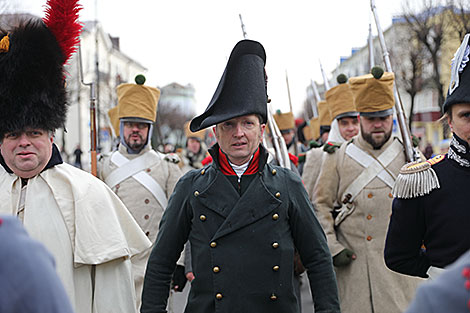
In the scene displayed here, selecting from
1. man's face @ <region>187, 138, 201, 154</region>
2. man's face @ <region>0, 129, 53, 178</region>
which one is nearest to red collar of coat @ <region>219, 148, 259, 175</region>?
man's face @ <region>0, 129, 53, 178</region>

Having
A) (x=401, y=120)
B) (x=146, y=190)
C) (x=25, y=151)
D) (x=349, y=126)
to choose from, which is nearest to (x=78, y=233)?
(x=25, y=151)

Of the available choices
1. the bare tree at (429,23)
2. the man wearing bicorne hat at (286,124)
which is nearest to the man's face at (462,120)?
the man wearing bicorne hat at (286,124)

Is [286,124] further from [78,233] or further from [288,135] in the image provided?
[78,233]

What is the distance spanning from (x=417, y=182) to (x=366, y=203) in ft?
5.60

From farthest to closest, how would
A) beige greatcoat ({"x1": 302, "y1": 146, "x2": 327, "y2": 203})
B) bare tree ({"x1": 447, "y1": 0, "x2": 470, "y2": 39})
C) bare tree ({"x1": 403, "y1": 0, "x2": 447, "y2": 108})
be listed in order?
bare tree ({"x1": 403, "y1": 0, "x2": 447, "y2": 108})
bare tree ({"x1": 447, "y1": 0, "x2": 470, "y2": 39})
beige greatcoat ({"x1": 302, "y1": 146, "x2": 327, "y2": 203})

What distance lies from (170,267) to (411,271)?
138 centimetres

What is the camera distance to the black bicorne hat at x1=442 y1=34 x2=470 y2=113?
3334mm

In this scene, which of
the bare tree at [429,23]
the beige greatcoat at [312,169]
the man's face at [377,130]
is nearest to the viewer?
the man's face at [377,130]

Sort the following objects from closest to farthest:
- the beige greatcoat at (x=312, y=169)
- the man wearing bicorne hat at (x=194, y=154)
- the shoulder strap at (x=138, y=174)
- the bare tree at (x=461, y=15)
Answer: the shoulder strap at (x=138, y=174) → the beige greatcoat at (x=312, y=169) → the man wearing bicorne hat at (x=194, y=154) → the bare tree at (x=461, y=15)

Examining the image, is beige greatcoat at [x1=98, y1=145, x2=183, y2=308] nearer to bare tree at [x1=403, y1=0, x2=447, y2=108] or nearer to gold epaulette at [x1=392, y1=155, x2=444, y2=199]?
gold epaulette at [x1=392, y1=155, x2=444, y2=199]

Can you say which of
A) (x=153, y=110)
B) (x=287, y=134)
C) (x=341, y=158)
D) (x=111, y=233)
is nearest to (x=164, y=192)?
(x=153, y=110)

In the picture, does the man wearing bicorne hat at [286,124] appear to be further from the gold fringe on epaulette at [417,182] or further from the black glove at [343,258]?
the gold fringe on epaulette at [417,182]

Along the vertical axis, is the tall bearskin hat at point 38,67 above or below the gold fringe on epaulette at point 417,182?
above

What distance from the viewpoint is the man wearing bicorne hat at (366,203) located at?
201 inches
